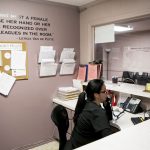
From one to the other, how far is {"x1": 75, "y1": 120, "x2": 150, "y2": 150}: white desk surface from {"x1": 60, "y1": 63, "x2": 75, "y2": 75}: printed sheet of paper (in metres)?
1.87

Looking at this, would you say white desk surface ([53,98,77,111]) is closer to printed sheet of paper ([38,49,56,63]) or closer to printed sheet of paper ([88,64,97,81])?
printed sheet of paper ([88,64,97,81])

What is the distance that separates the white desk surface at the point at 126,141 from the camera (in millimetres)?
1155

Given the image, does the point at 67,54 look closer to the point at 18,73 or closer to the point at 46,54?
the point at 46,54

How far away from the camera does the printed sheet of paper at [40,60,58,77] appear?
2896 millimetres

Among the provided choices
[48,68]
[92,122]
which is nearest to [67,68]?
[48,68]

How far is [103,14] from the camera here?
113 inches

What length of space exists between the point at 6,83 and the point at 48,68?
2.14 feet

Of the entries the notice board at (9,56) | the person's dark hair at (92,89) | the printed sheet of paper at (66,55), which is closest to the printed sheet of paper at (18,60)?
the notice board at (9,56)

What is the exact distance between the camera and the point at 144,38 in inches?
149

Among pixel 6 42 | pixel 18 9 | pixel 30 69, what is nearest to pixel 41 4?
pixel 18 9

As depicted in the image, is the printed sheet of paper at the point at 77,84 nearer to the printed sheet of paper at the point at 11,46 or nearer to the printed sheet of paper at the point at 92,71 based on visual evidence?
the printed sheet of paper at the point at 92,71

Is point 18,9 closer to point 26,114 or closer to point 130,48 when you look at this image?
point 26,114

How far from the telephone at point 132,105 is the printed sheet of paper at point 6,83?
60.3 inches

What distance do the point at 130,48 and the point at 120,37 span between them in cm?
31
